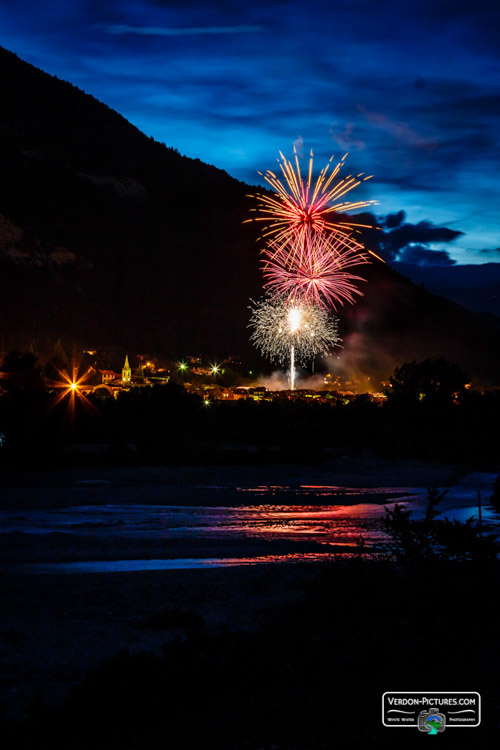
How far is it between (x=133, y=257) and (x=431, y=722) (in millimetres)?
137940

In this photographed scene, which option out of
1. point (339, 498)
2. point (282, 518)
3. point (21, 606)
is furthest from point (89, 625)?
point (339, 498)

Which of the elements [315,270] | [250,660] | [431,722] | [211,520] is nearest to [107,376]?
[315,270]

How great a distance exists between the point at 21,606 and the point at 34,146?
545ft

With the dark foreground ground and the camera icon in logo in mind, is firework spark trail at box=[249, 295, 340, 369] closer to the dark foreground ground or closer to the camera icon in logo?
the dark foreground ground

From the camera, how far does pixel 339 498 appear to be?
24734 mm

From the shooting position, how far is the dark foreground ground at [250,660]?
5660 mm

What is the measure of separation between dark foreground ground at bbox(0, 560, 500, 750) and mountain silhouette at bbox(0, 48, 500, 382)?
79588mm

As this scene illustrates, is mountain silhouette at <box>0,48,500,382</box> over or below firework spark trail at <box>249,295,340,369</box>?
over

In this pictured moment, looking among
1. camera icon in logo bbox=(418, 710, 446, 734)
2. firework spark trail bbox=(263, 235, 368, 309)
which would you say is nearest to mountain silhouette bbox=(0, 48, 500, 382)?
firework spark trail bbox=(263, 235, 368, 309)

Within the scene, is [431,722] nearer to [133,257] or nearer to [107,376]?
[107,376]

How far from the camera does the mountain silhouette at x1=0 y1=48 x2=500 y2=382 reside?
103938mm

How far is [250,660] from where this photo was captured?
22.8 ft

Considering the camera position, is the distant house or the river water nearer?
the river water

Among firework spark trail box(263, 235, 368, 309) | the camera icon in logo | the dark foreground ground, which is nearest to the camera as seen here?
the camera icon in logo
